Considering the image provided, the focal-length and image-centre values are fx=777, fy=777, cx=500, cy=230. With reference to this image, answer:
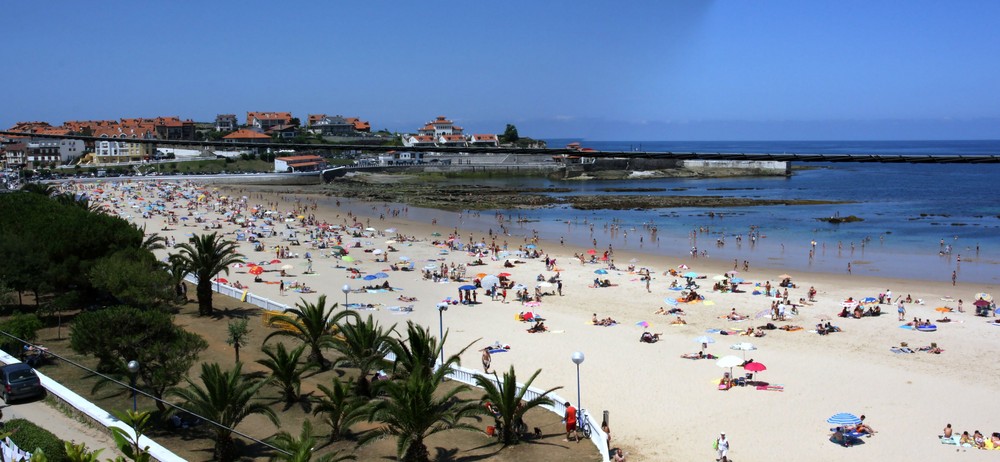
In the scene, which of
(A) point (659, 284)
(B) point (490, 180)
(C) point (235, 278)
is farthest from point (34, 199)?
(B) point (490, 180)

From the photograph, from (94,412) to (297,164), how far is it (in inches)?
3351

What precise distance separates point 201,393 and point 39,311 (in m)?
10.8

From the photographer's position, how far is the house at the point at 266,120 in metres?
132

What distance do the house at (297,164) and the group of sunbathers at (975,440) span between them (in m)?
85.2

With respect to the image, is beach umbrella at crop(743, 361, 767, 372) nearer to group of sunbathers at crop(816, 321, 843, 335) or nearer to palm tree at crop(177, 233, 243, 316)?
group of sunbathers at crop(816, 321, 843, 335)

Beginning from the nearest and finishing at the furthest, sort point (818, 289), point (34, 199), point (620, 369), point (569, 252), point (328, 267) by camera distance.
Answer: point (620, 369), point (818, 289), point (34, 199), point (328, 267), point (569, 252)

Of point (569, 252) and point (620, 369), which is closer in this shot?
point (620, 369)

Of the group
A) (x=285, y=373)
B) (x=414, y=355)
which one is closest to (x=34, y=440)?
(x=285, y=373)

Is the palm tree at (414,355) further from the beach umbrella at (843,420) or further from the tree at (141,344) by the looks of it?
the beach umbrella at (843,420)

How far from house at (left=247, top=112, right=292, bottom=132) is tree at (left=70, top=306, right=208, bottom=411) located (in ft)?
400

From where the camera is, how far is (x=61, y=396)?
1352 centimetres

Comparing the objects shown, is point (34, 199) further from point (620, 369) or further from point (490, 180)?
point (490, 180)

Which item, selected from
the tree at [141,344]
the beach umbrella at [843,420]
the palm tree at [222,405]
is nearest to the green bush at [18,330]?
the tree at [141,344]

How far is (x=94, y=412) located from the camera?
1265cm
